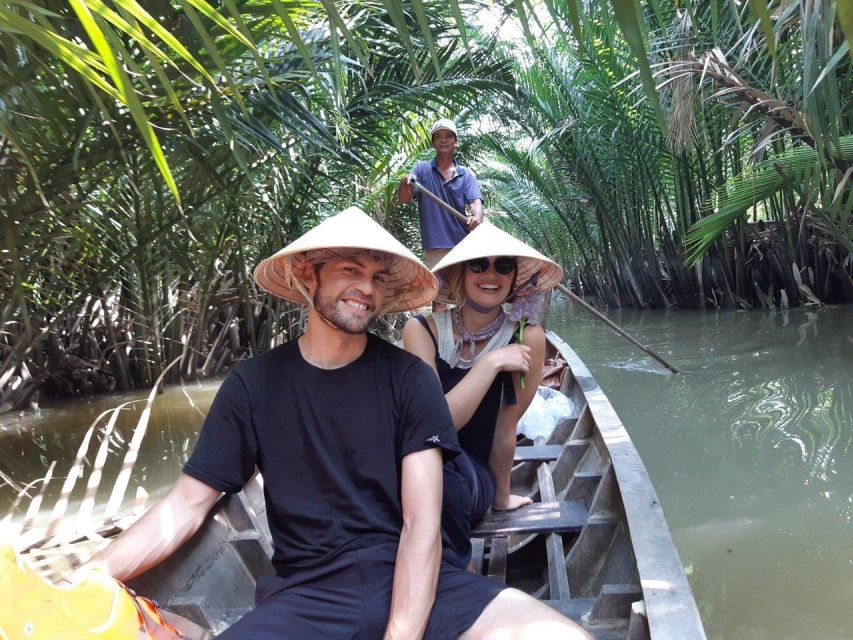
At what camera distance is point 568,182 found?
13391 millimetres

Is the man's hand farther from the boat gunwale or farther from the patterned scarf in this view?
the patterned scarf

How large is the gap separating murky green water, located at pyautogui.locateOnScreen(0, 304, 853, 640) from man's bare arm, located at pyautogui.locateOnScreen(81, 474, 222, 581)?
1.68m

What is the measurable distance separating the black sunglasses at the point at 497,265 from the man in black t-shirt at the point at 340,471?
0.51 m

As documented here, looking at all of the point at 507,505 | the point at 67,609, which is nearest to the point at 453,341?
the point at 507,505

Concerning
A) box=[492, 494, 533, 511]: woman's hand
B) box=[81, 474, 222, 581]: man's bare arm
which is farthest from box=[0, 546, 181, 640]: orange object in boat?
box=[492, 494, 533, 511]: woman's hand

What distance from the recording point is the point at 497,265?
217 centimetres

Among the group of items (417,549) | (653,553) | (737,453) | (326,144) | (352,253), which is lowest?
(737,453)

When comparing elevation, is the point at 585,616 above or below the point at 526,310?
below

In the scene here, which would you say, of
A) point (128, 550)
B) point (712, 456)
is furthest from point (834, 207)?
point (128, 550)

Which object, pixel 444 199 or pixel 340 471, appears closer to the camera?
pixel 340 471

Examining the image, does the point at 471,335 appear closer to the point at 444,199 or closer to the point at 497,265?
the point at 497,265

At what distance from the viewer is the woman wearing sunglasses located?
2.11 m

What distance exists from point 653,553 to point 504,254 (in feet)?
2.84

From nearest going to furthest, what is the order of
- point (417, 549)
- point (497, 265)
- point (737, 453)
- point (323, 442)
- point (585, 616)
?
point (417, 549)
point (323, 442)
point (585, 616)
point (497, 265)
point (737, 453)
